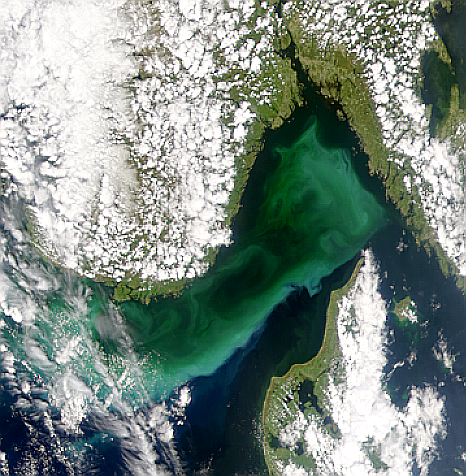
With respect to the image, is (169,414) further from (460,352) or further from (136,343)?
(460,352)

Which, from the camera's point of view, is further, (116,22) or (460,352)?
(460,352)

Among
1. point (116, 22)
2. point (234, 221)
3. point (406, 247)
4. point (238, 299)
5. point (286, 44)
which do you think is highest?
point (116, 22)

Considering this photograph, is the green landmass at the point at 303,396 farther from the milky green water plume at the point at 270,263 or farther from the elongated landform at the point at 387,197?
the milky green water plume at the point at 270,263

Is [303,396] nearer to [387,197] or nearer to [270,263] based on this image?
[270,263]

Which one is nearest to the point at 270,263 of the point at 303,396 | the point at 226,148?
the point at 226,148

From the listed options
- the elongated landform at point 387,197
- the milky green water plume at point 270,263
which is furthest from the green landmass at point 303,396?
the milky green water plume at point 270,263

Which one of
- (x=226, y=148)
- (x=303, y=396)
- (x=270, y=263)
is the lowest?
(x=303, y=396)

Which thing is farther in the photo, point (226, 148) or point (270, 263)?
point (270, 263)

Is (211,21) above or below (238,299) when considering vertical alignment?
above

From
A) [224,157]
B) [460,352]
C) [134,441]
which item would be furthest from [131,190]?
[460,352]
